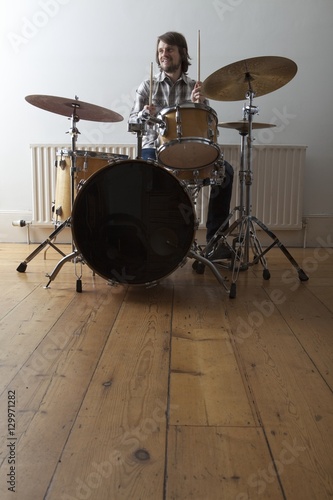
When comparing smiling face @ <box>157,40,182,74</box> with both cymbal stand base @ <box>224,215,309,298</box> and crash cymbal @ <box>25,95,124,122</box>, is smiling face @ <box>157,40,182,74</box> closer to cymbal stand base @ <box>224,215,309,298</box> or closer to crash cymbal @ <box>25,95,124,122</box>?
crash cymbal @ <box>25,95,124,122</box>

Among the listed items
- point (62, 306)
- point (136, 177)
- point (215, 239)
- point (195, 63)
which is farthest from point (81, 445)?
point (195, 63)

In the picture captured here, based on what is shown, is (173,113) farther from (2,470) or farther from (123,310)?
(2,470)

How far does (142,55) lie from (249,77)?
1188 millimetres

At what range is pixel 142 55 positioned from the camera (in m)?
3.08

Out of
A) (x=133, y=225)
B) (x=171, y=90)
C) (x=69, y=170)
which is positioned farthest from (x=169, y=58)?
(x=133, y=225)

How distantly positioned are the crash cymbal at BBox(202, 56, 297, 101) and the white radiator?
2.65ft

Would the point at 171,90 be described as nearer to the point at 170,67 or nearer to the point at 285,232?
the point at 170,67

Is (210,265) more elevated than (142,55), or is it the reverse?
(142,55)

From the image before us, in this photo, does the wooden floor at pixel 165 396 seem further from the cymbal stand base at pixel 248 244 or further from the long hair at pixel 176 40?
the long hair at pixel 176 40

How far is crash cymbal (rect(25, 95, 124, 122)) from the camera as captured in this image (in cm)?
215

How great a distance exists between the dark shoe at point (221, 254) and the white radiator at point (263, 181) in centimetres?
53

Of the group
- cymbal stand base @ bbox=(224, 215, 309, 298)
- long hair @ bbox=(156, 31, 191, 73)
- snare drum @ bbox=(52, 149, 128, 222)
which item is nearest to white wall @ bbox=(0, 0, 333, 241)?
long hair @ bbox=(156, 31, 191, 73)

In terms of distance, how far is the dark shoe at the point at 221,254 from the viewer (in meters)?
2.63

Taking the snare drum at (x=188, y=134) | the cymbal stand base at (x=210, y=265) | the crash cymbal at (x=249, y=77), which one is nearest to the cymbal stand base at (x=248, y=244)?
the cymbal stand base at (x=210, y=265)
